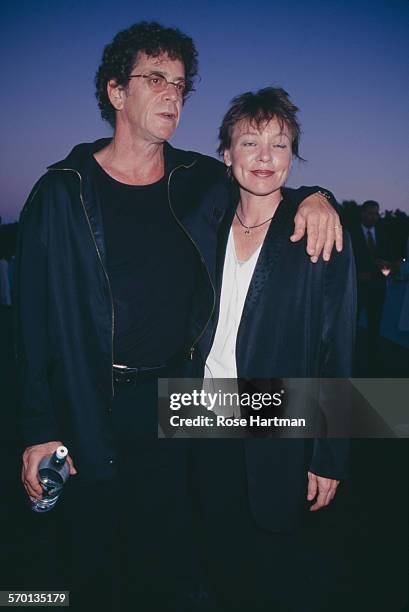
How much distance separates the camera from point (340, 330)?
5.63 ft

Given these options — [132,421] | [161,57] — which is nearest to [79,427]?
[132,421]

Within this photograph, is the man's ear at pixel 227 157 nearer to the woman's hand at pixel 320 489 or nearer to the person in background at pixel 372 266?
the woman's hand at pixel 320 489

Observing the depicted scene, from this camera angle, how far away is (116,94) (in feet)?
6.98

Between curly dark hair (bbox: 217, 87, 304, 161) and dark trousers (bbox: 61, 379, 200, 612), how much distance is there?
1183 mm

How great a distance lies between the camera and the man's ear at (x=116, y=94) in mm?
2115

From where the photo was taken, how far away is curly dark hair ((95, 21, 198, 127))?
210 centimetres

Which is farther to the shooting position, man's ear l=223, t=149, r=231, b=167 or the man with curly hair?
man's ear l=223, t=149, r=231, b=167

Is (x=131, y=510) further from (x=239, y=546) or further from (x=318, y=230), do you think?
(x=318, y=230)

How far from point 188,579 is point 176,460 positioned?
1.09m

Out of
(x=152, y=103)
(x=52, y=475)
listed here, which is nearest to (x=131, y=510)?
(x=52, y=475)

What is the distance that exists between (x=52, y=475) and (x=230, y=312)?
0.96 m

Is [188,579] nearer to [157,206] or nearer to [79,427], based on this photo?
[79,427]

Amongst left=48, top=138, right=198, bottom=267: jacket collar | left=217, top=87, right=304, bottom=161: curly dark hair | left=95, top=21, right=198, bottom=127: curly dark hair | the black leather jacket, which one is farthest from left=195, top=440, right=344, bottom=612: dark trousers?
left=95, top=21, right=198, bottom=127: curly dark hair

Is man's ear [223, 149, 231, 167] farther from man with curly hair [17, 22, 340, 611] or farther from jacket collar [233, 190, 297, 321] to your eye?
jacket collar [233, 190, 297, 321]
